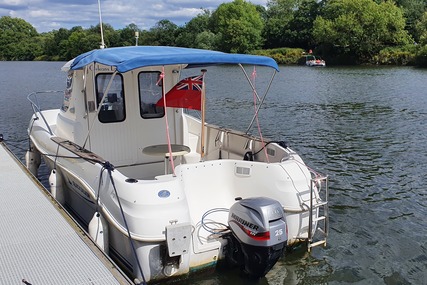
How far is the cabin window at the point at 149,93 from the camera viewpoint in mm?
6770

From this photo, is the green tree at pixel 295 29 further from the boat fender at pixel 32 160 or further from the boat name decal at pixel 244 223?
the boat name decal at pixel 244 223

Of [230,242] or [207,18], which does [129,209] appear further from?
[207,18]

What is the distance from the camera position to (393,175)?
970 cm

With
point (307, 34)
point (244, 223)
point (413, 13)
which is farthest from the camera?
point (307, 34)

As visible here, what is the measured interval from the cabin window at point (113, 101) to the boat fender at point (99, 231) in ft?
6.93

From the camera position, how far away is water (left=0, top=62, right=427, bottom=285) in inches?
225

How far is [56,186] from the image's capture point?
21.5ft

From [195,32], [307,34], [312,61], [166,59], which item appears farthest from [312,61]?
[166,59]

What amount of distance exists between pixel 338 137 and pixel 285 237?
971 centimetres

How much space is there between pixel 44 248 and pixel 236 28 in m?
63.5

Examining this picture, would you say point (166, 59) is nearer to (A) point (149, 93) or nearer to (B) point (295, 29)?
(A) point (149, 93)

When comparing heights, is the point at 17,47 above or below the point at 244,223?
above

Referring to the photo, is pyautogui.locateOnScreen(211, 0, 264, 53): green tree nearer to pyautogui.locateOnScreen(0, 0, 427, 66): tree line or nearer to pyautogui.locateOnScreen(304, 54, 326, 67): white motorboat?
pyautogui.locateOnScreen(0, 0, 427, 66): tree line

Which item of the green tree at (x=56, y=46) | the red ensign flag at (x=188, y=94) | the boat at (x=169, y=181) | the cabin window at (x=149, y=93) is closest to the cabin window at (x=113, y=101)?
the boat at (x=169, y=181)
